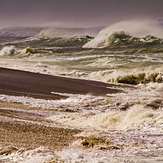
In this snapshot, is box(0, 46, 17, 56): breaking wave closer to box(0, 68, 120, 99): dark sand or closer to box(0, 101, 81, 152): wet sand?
box(0, 68, 120, 99): dark sand

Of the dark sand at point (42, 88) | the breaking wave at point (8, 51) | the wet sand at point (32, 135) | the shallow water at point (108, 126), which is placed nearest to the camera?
the shallow water at point (108, 126)

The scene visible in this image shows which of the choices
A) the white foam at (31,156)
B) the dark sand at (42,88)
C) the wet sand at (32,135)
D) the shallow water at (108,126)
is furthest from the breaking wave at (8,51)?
the white foam at (31,156)

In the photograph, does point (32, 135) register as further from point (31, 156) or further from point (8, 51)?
point (8, 51)

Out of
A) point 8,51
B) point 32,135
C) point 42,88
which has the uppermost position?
point 8,51

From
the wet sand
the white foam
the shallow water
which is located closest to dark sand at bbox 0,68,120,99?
the shallow water

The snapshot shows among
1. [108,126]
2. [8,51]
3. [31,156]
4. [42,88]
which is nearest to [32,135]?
[31,156]

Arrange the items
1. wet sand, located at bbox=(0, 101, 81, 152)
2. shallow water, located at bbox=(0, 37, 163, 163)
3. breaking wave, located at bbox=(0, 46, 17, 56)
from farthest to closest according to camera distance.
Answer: breaking wave, located at bbox=(0, 46, 17, 56) < wet sand, located at bbox=(0, 101, 81, 152) < shallow water, located at bbox=(0, 37, 163, 163)

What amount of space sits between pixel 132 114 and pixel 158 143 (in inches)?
90.5

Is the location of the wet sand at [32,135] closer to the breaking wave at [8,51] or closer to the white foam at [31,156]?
the white foam at [31,156]

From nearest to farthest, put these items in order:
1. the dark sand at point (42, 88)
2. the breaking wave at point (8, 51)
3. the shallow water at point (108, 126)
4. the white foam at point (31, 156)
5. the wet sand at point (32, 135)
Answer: the white foam at point (31, 156), the shallow water at point (108, 126), the wet sand at point (32, 135), the dark sand at point (42, 88), the breaking wave at point (8, 51)

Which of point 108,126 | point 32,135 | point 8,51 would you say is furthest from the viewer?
point 8,51

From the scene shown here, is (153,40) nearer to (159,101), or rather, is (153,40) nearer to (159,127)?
(159,101)

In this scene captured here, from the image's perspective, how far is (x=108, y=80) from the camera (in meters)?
15.4

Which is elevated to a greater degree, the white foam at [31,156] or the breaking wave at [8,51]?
the breaking wave at [8,51]
